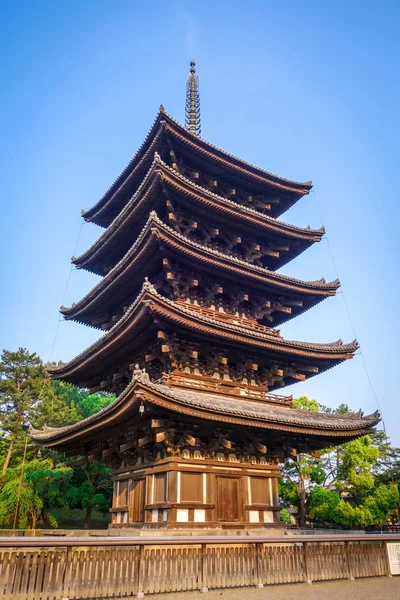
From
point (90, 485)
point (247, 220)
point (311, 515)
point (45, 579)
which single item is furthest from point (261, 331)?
point (90, 485)

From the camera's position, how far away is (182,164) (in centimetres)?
2369

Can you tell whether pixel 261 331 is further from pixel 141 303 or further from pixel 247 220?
pixel 141 303

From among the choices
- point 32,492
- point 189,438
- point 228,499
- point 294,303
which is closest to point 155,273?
point 294,303

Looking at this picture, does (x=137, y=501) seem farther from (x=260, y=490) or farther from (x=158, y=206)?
(x=158, y=206)

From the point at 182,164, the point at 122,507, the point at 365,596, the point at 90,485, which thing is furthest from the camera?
the point at 90,485

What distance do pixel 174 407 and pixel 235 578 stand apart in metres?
5.24

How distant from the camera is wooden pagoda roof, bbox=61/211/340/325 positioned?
18.8 meters

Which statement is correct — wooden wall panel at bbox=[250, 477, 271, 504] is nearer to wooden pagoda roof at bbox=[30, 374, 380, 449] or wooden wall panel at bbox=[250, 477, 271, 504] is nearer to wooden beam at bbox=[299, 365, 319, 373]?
wooden pagoda roof at bbox=[30, 374, 380, 449]

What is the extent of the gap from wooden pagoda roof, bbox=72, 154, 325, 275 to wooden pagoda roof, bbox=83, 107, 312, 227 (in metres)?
1.94

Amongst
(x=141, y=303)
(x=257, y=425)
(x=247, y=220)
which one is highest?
(x=247, y=220)

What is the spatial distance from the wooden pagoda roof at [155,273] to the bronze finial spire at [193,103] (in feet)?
52.1

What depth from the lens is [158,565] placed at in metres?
11.9

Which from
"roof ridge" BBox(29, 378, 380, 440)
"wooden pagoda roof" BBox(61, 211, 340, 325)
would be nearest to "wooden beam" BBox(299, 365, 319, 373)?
"roof ridge" BBox(29, 378, 380, 440)

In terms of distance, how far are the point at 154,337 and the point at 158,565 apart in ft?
29.2
